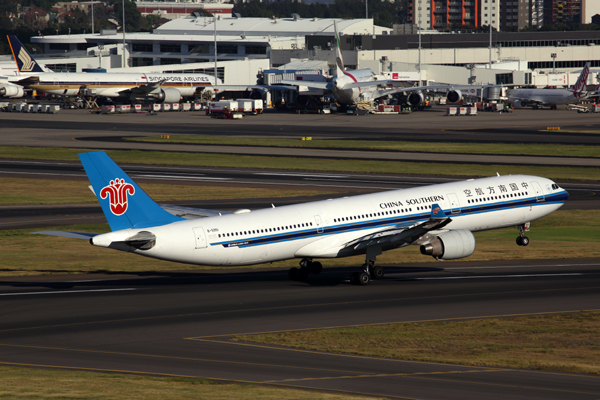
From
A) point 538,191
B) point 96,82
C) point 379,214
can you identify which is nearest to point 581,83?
point 96,82

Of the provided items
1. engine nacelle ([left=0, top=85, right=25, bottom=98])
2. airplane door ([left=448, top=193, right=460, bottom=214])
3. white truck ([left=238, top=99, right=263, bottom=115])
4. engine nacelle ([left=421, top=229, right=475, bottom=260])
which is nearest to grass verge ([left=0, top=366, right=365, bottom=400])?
engine nacelle ([left=421, top=229, right=475, bottom=260])

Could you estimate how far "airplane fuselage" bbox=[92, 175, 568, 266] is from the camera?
39.6 m

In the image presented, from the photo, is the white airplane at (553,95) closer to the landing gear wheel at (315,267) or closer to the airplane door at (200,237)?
the landing gear wheel at (315,267)

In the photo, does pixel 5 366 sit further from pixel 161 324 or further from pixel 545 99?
pixel 545 99

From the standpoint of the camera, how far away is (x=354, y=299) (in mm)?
40062

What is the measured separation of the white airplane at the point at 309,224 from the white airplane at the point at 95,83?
445 ft

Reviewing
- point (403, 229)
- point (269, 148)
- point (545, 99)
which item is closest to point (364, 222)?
point (403, 229)

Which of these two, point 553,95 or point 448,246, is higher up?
point 553,95

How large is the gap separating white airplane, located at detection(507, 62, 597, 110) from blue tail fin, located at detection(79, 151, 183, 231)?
498 ft

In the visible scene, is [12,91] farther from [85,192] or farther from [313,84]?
[85,192]

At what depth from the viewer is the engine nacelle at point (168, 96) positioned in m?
179

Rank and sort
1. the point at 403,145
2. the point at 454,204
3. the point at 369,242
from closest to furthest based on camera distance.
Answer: the point at 369,242 < the point at 454,204 < the point at 403,145

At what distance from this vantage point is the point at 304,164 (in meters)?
95.8

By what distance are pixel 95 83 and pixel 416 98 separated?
6890 cm
